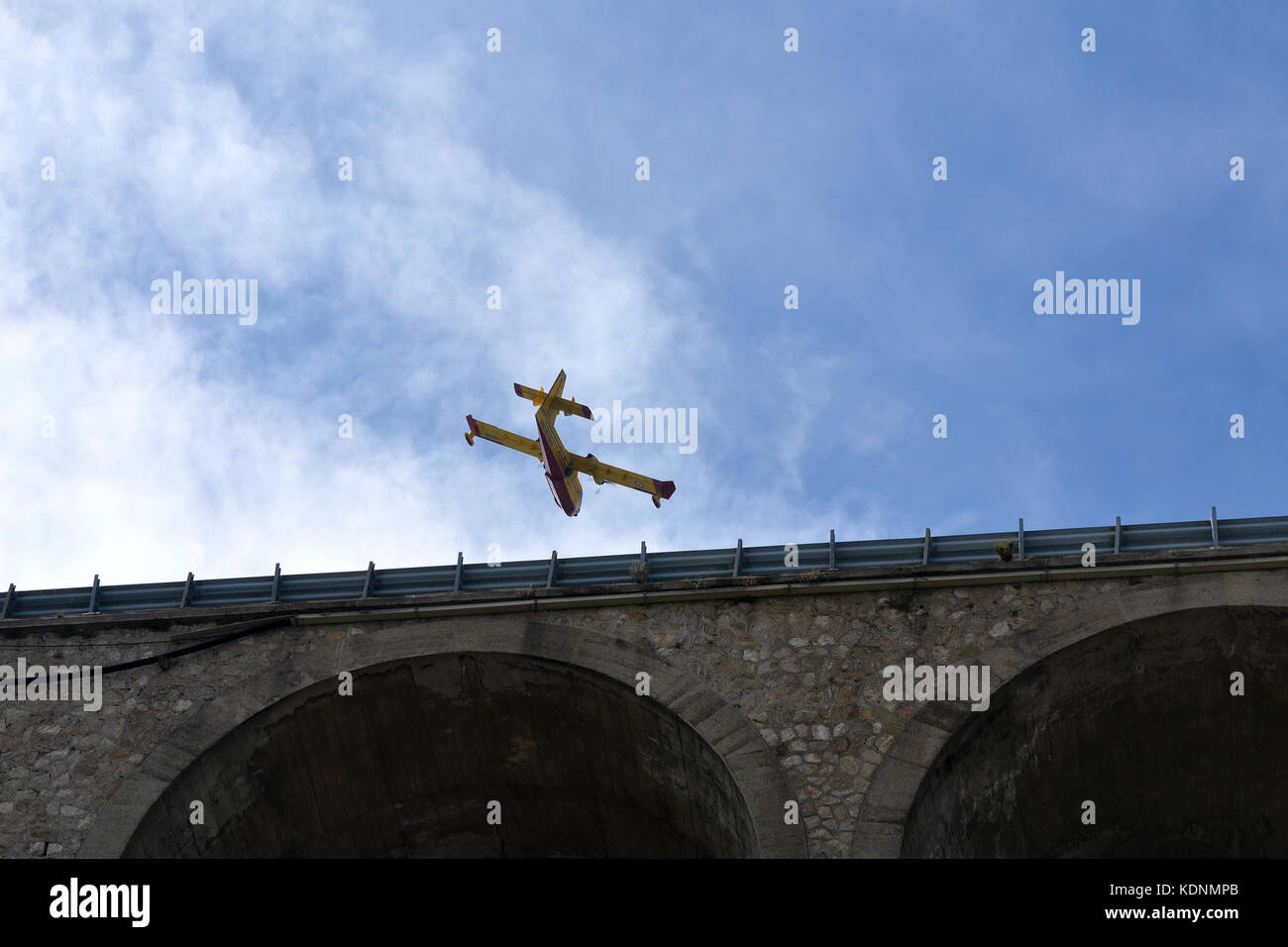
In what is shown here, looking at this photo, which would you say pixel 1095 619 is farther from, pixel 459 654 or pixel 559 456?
pixel 559 456

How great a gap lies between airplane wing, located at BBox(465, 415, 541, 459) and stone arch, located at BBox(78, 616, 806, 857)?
1889 centimetres

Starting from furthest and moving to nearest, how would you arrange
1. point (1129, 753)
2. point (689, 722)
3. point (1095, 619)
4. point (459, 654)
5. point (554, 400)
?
1. point (554, 400)
2. point (1129, 753)
3. point (459, 654)
4. point (1095, 619)
5. point (689, 722)

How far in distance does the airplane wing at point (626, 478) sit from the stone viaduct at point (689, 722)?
1756 cm

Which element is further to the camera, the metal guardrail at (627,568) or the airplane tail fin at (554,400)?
the airplane tail fin at (554,400)

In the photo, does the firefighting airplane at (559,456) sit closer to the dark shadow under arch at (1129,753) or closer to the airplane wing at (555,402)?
the airplane wing at (555,402)

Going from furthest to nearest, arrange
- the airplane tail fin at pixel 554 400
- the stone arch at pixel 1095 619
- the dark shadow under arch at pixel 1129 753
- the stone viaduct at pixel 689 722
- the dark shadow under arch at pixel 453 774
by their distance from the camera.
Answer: the airplane tail fin at pixel 554 400, the dark shadow under arch at pixel 453 774, the dark shadow under arch at pixel 1129 753, the stone viaduct at pixel 689 722, the stone arch at pixel 1095 619

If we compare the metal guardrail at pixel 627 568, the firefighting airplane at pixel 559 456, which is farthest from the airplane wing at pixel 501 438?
the metal guardrail at pixel 627 568

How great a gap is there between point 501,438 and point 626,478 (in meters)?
3.51

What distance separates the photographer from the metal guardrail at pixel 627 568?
78.8ft

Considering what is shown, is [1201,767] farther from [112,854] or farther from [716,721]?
[112,854]

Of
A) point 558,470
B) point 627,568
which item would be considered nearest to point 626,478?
point 558,470

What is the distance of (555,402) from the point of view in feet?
136

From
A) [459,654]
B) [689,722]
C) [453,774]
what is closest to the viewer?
[689,722]
